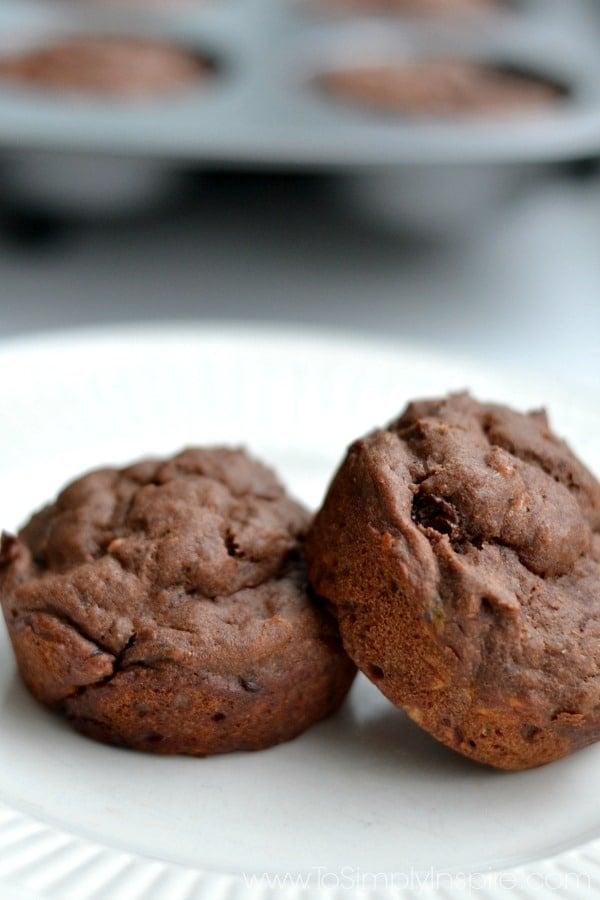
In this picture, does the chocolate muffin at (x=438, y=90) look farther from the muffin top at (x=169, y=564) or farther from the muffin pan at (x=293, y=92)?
the muffin top at (x=169, y=564)

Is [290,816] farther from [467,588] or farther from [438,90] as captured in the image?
[438,90]

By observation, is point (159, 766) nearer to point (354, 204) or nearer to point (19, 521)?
point (19, 521)

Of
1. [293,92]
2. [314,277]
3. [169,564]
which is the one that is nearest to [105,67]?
[293,92]

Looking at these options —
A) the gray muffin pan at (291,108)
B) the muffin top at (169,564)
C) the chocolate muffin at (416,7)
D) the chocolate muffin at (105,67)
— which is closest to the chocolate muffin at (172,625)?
the muffin top at (169,564)

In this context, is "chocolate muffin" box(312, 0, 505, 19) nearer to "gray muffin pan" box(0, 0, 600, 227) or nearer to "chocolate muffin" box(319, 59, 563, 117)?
"gray muffin pan" box(0, 0, 600, 227)

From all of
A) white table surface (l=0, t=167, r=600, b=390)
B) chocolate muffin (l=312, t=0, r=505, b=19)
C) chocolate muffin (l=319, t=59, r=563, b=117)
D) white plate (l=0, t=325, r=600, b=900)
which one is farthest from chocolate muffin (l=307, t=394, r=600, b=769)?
chocolate muffin (l=312, t=0, r=505, b=19)
